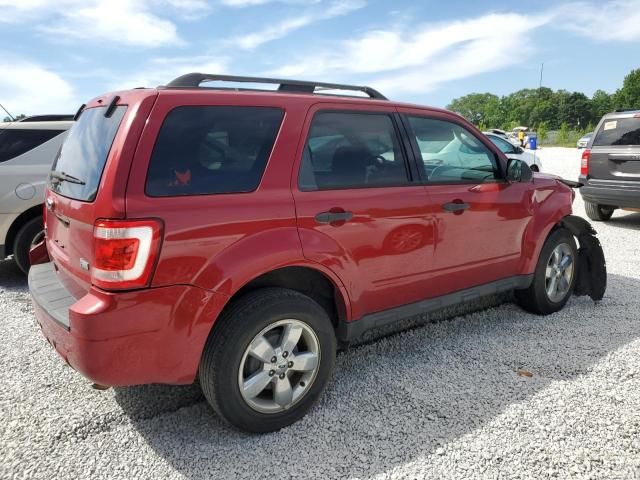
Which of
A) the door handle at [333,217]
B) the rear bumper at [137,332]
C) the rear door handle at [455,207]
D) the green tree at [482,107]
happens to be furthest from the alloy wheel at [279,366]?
the green tree at [482,107]

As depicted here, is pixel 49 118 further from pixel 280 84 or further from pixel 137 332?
pixel 137 332

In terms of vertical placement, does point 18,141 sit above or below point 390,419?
above

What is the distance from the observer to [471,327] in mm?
4082

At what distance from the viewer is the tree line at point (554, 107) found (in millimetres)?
90694

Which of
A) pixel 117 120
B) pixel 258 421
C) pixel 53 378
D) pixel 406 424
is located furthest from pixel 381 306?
pixel 53 378

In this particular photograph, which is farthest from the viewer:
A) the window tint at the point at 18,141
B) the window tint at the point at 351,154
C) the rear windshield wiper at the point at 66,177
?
the window tint at the point at 18,141

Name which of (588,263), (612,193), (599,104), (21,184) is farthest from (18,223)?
(599,104)

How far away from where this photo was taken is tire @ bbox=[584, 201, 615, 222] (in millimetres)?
8750

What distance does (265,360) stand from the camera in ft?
8.50

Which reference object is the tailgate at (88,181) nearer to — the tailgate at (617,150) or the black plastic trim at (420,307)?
the black plastic trim at (420,307)

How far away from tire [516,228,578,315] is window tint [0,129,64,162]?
507cm

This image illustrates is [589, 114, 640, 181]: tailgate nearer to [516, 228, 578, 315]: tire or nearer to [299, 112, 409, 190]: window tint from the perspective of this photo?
[516, 228, 578, 315]: tire

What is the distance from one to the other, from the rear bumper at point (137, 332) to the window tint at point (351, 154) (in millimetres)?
876

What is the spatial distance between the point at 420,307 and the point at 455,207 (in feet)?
2.34
